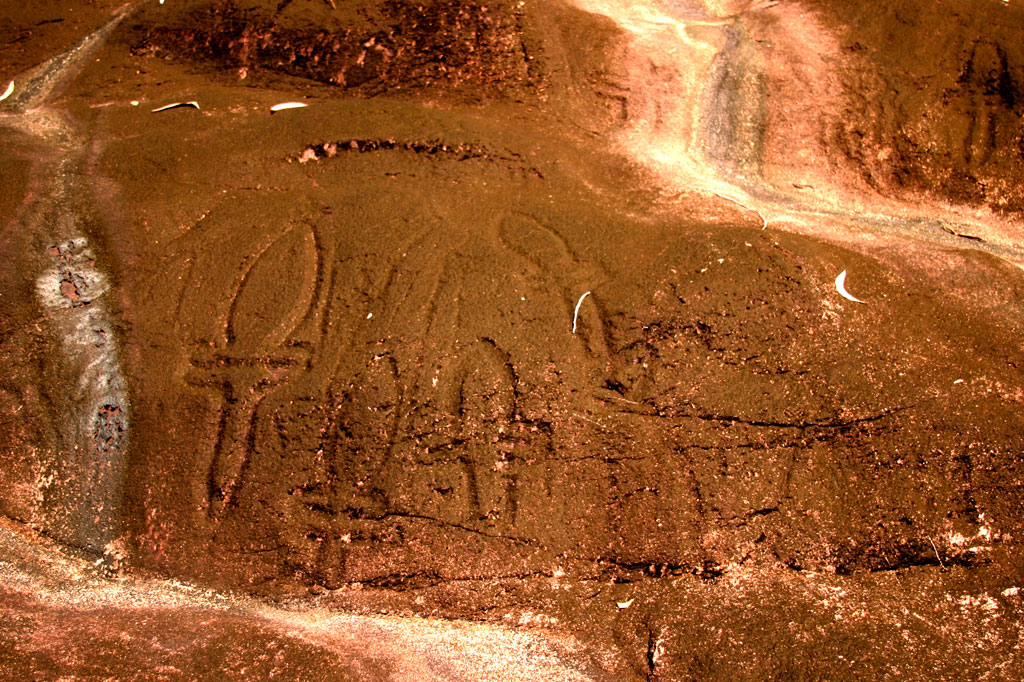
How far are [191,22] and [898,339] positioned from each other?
475 cm

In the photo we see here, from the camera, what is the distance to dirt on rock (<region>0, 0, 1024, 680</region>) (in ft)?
12.0

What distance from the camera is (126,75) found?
487cm

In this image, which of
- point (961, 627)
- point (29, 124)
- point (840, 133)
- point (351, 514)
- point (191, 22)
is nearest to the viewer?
point (961, 627)

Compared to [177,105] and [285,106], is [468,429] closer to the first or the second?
[285,106]

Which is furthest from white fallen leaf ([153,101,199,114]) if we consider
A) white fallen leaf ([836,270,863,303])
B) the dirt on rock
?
white fallen leaf ([836,270,863,303])

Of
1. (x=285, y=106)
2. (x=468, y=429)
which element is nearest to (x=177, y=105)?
(x=285, y=106)

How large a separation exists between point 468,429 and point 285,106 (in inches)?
92.1

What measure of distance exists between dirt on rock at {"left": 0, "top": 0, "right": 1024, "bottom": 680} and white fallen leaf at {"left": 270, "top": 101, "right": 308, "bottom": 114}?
0.82 ft

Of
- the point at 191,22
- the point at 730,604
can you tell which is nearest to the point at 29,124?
the point at 191,22

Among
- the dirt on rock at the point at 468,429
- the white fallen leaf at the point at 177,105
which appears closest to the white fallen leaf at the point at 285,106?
the dirt on rock at the point at 468,429

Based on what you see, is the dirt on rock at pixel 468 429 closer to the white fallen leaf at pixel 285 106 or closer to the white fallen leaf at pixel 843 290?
the white fallen leaf at pixel 843 290

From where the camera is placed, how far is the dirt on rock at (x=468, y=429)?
365 centimetres

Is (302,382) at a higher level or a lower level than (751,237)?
lower

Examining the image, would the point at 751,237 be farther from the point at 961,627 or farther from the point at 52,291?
the point at 52,291
